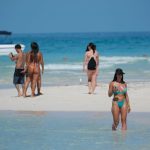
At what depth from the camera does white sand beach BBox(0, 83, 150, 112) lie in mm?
13930

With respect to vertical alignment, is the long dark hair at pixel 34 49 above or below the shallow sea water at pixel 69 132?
above

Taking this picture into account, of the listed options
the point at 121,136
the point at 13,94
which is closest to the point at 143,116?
the point at 121,136

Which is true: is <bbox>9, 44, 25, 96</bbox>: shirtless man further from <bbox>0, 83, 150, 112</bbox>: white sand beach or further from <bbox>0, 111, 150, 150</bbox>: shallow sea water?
<bbox>0, 111, 150, 150</bbox>: shallow sea water

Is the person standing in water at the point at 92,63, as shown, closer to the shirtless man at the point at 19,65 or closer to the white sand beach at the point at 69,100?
the white sand beach at the point at 69,100

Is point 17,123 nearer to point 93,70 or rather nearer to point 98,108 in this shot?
point 98,108

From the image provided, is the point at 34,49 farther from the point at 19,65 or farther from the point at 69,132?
the point at 69,132

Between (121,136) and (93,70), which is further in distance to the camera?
(93,70)

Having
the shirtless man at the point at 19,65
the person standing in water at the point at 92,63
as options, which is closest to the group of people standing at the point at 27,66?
the shirtless man at the point at 19,65

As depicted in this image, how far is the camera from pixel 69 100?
49.6ft

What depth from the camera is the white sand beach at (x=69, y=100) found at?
13.9 m

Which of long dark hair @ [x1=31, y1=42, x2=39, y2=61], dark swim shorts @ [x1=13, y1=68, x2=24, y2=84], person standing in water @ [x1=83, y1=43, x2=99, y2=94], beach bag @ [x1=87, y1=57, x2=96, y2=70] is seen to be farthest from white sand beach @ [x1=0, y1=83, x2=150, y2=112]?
long dark hair @ [x1=31, y1=42, x2=39, y2=61]

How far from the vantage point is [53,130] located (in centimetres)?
Result: 1129

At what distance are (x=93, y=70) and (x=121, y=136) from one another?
579 centimetres

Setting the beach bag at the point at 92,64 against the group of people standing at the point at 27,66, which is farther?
the beach bag at the point at 92,64
